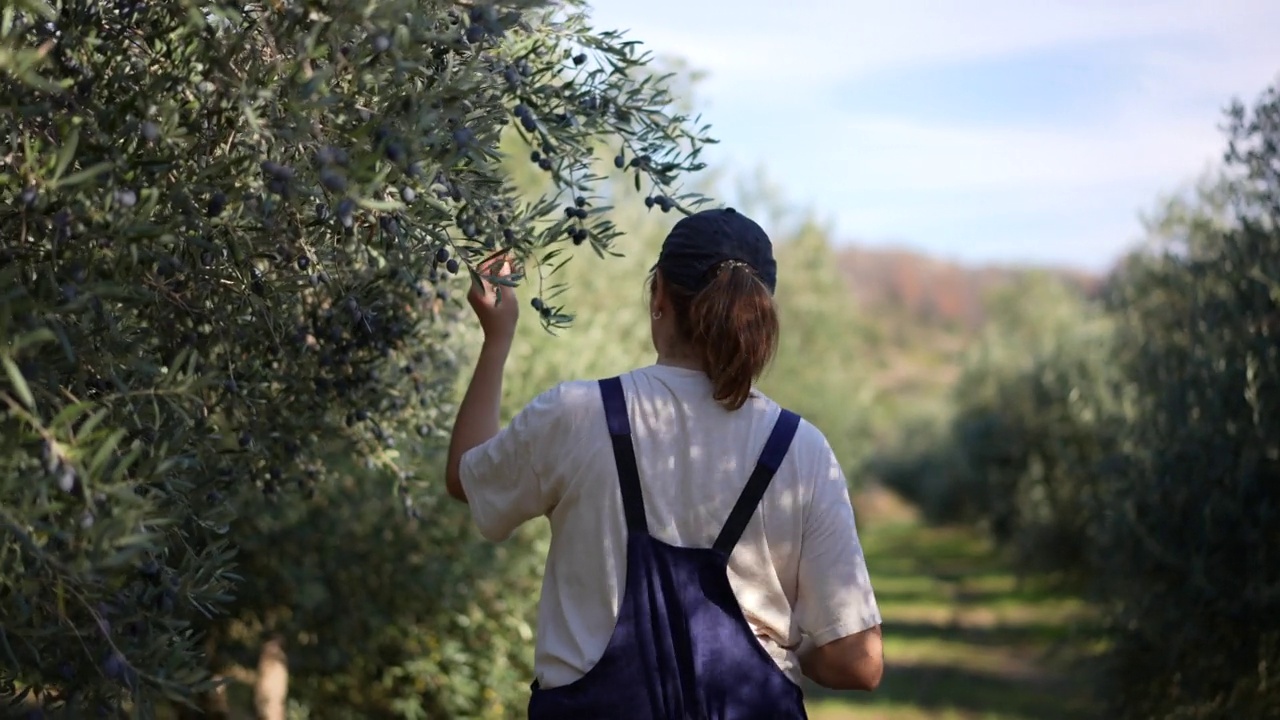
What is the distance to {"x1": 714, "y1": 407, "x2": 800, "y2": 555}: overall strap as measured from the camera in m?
2.68

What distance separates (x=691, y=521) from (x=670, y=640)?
0.24m

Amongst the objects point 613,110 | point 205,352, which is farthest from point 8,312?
point 613,110

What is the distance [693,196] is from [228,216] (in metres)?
1.29

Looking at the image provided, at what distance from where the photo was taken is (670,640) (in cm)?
265

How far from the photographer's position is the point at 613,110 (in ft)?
11.6

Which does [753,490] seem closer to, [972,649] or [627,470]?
[627,470]

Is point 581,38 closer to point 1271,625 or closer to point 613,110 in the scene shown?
point 613,110

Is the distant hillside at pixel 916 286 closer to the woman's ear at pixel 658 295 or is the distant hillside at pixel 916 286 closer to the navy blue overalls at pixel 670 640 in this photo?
the woman's ear at pixel 658 295

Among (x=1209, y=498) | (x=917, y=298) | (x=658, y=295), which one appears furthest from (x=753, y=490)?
(x=917, y=298)

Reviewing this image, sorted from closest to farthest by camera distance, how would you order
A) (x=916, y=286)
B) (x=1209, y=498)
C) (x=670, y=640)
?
(x=670, y=640) < (x=1209, y=498) < (x=916, y=286)

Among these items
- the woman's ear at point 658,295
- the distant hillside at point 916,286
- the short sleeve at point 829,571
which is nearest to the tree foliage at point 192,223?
the woman's ear at point 658,295

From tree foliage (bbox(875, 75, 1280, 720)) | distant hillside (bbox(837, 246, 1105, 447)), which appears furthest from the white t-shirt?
distant hillside (bbox(837, 246, 1105, 447))

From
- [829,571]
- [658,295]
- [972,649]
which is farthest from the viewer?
[972,649]

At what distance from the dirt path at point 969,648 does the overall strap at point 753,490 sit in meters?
8.38
